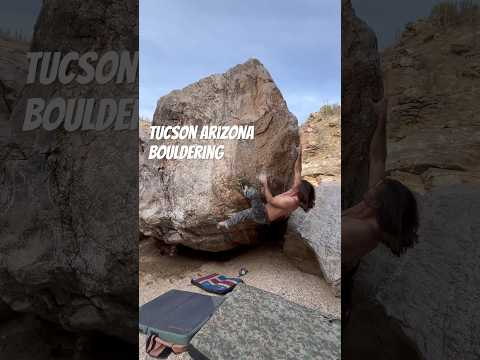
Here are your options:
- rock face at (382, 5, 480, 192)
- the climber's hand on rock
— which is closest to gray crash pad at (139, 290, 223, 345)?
the climber's hand on rock

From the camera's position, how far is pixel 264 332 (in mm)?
1206

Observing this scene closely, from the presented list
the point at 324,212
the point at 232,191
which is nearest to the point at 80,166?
the point at 232,191

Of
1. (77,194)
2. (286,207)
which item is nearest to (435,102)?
(286,207)

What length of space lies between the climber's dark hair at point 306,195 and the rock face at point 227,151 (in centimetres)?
8

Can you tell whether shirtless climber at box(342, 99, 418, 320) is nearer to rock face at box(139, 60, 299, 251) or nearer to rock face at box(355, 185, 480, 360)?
rock face at box(355, 185, 480, 360)

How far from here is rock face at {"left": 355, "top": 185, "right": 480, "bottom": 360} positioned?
0.99 metres

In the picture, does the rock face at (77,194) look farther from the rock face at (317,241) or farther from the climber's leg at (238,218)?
the rock face at (317,241)

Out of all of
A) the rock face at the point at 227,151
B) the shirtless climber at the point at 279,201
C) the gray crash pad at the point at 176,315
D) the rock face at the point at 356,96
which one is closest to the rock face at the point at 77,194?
the gray crash pad at the point at 176,315

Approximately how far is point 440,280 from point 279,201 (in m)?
0.69

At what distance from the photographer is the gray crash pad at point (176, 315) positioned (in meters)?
1.23

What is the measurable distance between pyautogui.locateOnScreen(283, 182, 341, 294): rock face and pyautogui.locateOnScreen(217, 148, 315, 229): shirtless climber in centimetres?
5

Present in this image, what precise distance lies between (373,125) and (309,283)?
78 centimetres

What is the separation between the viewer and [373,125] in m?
1.19

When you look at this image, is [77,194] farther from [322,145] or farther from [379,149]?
[379,149]
